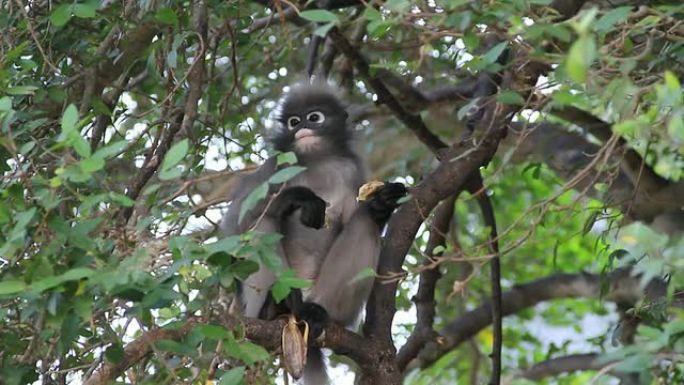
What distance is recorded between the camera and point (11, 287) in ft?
10.6

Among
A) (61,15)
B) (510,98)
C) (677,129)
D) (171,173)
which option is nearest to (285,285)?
(171,173)

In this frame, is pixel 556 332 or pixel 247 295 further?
pixel 556 332

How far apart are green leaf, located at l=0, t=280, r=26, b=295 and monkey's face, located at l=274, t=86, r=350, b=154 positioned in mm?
2528

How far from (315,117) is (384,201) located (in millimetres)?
751

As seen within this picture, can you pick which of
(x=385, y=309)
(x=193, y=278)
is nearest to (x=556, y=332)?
(x=385, y=309)

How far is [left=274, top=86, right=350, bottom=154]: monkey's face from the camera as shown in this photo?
570 centimetres

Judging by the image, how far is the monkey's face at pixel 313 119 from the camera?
5703 millimetres

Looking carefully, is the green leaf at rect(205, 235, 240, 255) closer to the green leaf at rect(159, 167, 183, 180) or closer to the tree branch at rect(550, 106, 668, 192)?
the green leaf at rect(159, 167, 183, 180)

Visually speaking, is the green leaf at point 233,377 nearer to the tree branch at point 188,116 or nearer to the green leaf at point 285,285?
the green leaf at point 285,285

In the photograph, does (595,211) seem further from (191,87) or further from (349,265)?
(191,87)

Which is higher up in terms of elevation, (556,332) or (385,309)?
(385,309)

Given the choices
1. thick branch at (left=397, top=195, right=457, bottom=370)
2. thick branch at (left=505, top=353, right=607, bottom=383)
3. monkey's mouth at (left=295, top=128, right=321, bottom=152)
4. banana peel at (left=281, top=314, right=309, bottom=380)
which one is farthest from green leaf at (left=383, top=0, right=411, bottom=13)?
thick branch at (left=505, top=353, right=607, bottom=383)

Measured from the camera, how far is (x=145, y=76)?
18.0ft

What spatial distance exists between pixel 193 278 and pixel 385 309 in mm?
1062
